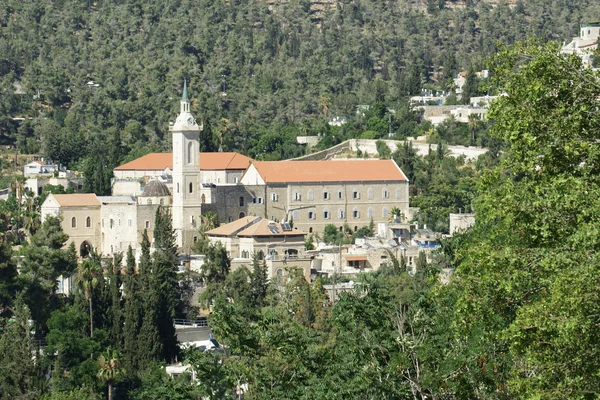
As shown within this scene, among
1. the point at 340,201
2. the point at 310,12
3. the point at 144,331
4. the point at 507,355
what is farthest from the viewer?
the point at 310,12

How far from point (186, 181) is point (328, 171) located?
10.0 metres

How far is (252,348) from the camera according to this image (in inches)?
1087

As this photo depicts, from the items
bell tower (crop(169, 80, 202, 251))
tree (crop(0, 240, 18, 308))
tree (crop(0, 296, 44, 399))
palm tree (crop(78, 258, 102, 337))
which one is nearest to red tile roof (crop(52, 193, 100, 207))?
bell tower (crop(169, 80, 202, 251))

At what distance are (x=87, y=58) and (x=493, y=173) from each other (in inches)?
4297

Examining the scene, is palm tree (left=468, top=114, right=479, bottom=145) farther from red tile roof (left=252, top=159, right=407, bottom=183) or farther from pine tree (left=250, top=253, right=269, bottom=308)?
pine tree (left=250, top=253, right=269, bottom=308)

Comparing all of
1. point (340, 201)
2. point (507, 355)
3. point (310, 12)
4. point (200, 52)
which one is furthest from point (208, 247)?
point (310, 12)

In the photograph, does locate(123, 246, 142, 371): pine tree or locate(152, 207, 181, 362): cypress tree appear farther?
locate(152, 207, 181, 362): cypress tree

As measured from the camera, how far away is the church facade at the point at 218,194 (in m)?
70.1

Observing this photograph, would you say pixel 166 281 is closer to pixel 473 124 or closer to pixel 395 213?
pixel 395 213

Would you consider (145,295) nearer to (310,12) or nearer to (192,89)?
Answer: (192,89)

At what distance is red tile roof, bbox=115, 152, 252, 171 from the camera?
77.3 m

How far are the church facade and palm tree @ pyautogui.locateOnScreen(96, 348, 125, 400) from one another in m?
22.8

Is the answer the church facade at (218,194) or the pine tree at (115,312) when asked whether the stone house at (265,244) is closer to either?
the church facade at (218,194)

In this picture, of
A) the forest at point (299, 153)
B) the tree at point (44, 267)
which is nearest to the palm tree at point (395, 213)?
the forest at point (299, 153)
